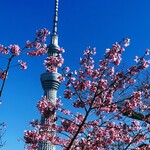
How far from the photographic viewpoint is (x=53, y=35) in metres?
108

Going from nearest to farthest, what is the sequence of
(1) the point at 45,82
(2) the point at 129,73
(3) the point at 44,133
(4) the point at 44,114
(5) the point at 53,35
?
(4) the point at 44,114 < (2) the point at 129,73 < (3) the point at 44,133 < (1) the point at 45,82 < (5) the point at 53,35

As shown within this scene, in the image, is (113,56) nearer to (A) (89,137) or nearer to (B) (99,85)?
(B) (99,85)

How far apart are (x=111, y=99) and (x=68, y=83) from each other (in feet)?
4.20

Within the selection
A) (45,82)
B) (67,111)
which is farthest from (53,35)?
(67,111)

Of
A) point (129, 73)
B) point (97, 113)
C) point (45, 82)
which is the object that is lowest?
point (97, 113)

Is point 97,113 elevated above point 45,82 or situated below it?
below

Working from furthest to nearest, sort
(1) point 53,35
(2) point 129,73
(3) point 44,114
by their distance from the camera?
(1) point 53,35
(2) point 129,73
(3) point 44,114

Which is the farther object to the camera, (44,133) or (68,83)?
(44,133)

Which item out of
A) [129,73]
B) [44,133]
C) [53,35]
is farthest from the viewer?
[53,35]

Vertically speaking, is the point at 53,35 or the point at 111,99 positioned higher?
the point at 53,35

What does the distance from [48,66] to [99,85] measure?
1573 millimetres

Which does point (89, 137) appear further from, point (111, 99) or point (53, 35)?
point (53, 35)

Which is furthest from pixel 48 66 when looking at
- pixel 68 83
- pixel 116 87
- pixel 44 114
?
pixel 116 87

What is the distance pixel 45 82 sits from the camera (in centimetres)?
9400
